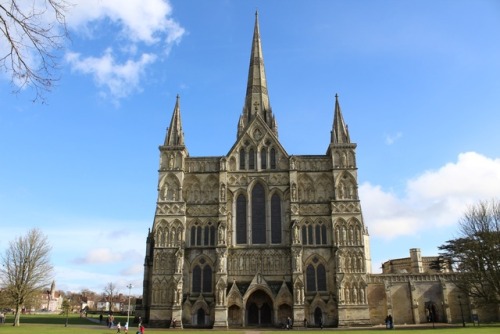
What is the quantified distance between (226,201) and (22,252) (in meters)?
22.1

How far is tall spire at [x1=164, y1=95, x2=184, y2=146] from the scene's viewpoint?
49562mm

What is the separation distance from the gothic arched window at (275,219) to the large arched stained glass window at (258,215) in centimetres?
86

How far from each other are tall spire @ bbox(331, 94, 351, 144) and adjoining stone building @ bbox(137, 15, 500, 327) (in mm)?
113

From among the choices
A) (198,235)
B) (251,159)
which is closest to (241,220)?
(198,235)

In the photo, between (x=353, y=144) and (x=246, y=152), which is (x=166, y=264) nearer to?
(x=246, y=152)

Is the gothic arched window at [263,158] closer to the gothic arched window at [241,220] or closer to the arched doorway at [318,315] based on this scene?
the gothic arched window at [241,220]

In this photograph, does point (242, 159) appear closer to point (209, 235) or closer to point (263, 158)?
point (263, 158)

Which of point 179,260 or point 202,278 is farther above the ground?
point 179,260

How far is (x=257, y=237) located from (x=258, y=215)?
7.74 ft

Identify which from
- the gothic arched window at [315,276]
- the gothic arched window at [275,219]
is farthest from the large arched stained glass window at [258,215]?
the gothic arched window at [315,276]

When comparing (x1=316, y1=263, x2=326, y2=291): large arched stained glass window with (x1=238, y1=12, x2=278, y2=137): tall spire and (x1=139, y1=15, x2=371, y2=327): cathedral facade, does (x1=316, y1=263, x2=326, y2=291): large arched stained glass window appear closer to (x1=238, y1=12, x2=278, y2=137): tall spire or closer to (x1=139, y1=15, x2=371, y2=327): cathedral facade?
(x1=139, y1=15, x2=371, y2=327): cathedral facade

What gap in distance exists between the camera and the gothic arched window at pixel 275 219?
46.5 meters

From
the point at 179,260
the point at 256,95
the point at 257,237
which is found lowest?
the point at 179,260

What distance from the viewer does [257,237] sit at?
46562mm
